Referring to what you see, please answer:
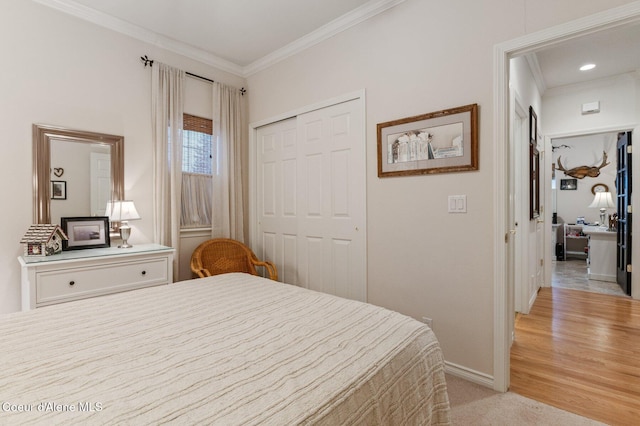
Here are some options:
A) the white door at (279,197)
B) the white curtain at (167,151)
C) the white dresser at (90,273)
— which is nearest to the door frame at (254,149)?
the white door at (279,197)

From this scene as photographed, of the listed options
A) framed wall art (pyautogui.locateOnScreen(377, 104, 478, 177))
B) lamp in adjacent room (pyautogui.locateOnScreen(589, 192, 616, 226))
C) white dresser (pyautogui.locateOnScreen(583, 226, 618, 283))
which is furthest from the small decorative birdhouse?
lamp in adjacent room (pyautogui.locateOnScreen(589, 192, 616, 226))

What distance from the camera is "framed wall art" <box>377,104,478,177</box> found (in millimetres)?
2176

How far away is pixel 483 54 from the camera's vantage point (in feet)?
6.95

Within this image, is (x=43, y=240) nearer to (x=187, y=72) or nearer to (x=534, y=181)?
(x=187, y=72)

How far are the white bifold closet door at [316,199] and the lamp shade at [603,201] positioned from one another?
20.1 feet

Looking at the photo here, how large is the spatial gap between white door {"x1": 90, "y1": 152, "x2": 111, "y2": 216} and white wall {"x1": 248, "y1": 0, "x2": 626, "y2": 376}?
2.23 m

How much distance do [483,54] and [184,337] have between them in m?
2.42

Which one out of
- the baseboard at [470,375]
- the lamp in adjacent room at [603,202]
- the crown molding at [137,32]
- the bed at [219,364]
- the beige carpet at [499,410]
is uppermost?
the crown molding at [137,32]

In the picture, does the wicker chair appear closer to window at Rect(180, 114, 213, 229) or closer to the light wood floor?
window at Rect(180, 114, 213, 229)

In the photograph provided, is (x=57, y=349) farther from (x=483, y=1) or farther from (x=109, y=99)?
(x=483, y=1)

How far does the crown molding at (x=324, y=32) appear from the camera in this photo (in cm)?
264

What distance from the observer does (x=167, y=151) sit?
3.15m

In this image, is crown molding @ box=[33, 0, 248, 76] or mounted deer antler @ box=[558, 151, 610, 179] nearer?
crown molding @ box=[33, 0, 248, 76]

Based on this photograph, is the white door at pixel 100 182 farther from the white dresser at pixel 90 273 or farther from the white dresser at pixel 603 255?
the white dresser at pixel 603 255
